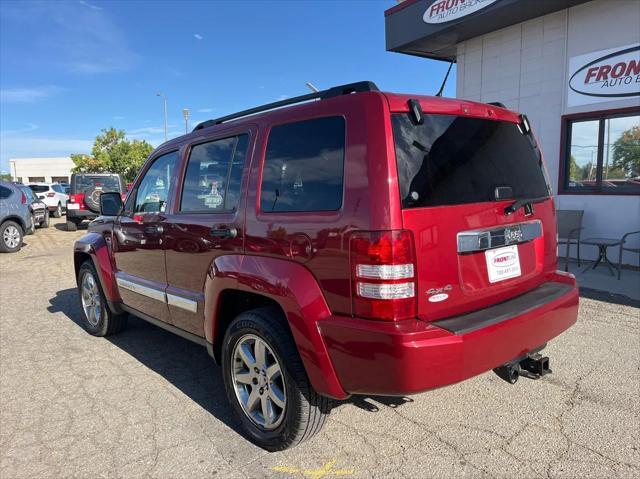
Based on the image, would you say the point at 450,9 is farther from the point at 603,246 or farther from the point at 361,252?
the point at 361,252

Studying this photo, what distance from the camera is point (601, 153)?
7.60m

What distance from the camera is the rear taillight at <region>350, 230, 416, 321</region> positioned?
215 cm

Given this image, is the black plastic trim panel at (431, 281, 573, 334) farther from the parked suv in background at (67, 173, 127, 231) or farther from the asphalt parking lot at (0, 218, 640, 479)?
the parked suv in background at (67, 173, 127, 231)

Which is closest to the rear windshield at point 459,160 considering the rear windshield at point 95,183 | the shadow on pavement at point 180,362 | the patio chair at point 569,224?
the shadow on pavement at point 180,362

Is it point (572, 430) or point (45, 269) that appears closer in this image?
point (572, 430)

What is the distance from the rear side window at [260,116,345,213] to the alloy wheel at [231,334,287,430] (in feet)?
2.73

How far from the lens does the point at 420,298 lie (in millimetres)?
2240

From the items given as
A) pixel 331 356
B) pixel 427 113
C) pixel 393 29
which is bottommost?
pixel 331 356

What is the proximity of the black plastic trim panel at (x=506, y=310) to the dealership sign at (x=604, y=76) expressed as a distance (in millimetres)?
5774

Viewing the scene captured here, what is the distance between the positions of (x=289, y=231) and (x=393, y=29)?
28.3 ft

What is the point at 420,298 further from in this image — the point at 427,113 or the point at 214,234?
the point at 214,234

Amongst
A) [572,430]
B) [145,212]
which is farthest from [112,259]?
[572,430]

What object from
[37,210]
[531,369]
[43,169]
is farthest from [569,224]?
[43,169]

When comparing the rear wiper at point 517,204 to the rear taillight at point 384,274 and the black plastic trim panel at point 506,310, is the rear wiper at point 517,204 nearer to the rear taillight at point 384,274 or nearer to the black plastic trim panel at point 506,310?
the black plastic trim panel at point 506,310
